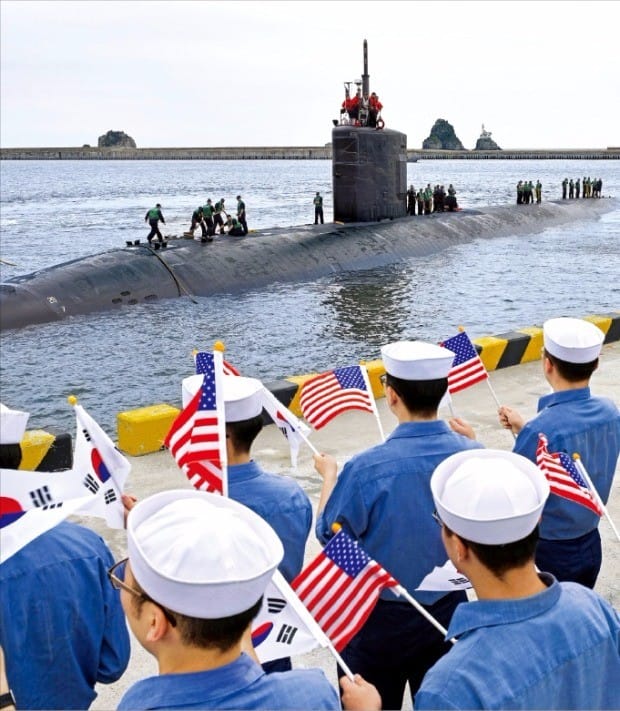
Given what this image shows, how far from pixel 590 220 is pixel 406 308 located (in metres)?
26.1

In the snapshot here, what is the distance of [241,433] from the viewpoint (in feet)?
12.3

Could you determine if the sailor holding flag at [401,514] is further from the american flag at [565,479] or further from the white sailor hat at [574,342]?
the white sailor hat at [574,342]

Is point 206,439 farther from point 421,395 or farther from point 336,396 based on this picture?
point 336,396

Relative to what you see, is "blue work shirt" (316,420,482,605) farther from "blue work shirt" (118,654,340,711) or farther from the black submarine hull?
the black submarine hull

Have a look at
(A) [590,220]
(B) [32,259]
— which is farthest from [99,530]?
(A) [590,220]

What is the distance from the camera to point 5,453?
3188 mm

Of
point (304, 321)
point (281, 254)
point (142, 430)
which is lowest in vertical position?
point (304, 321)

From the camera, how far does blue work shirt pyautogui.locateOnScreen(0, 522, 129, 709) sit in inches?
118

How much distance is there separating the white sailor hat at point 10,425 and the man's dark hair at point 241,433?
89cm

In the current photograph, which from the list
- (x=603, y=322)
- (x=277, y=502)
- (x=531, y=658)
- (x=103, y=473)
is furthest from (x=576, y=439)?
(x=603, y=322)

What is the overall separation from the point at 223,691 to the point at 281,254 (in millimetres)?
21488

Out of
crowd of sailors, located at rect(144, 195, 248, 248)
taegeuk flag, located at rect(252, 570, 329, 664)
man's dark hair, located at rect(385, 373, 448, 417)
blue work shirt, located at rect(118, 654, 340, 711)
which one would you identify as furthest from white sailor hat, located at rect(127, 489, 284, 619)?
crowd of sailors, located at rect(144, 195, 248, 248)

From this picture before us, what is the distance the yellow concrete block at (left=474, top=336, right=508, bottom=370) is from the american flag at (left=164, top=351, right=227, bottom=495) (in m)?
7.62

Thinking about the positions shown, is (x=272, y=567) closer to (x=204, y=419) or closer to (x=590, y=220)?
(x=204, y=419)
